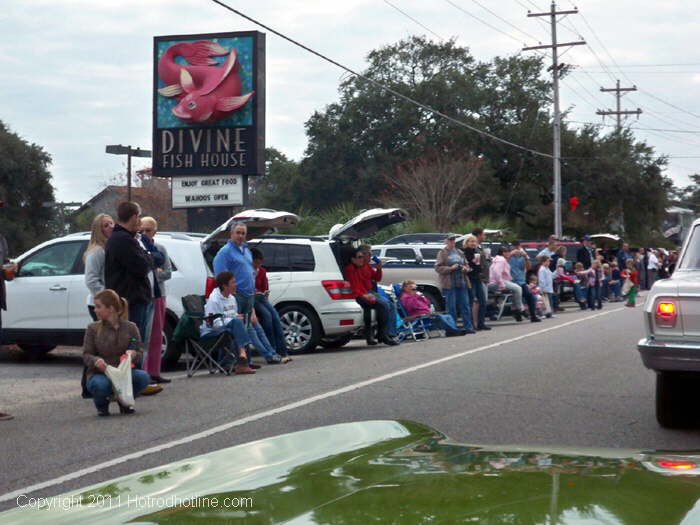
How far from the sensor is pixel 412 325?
702 inches

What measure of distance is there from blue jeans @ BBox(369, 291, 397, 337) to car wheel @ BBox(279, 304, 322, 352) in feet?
4.74

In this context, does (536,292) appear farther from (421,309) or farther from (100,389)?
(100,389)

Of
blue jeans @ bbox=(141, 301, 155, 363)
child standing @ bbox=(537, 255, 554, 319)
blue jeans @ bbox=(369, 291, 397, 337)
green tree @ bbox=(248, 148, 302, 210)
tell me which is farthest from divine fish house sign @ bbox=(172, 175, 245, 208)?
green tree @ bbox=(248, 148, 302, 210)

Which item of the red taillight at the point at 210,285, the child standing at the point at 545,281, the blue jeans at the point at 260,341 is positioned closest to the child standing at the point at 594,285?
the child standing at the point at 545,281

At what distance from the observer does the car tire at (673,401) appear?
7.98 m

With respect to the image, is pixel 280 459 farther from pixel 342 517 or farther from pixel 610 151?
pixel 610 151

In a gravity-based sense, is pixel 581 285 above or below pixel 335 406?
above

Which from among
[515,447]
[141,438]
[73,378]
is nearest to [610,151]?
[73,378]

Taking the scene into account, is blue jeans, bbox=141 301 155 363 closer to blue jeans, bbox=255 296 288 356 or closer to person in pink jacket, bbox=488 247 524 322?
blue jeans, bbox=255 296 288 356

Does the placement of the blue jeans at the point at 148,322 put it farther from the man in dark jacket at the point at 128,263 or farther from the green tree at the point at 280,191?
the green tree at the point at 280,191

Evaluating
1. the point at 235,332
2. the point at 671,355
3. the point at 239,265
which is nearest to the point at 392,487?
the point at 671,355

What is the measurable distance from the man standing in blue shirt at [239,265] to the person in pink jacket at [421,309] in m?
5.17

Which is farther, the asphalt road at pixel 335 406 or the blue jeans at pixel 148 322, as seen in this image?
the blue jeans at pixel 148 322

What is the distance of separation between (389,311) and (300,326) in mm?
1890
